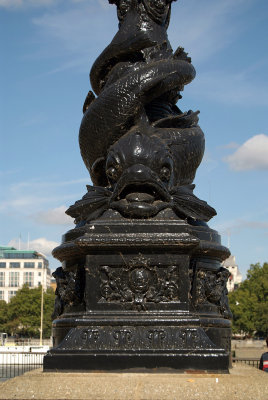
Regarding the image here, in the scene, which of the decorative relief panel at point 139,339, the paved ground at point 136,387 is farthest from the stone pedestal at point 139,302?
the paved ground at point 136,387

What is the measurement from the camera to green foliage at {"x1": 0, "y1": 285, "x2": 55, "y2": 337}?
82.1 metres

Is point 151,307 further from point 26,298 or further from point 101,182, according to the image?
point 26,298

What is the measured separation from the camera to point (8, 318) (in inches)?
3403

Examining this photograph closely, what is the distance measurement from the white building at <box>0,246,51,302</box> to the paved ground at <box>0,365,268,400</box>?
402 feet

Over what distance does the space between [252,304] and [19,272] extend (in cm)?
7066

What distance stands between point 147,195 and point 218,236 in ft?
3.13

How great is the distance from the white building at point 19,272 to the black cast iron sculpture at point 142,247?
397ft

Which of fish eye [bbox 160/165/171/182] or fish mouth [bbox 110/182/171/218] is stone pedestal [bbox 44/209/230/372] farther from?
fish eye [bbox 160/165/171/182]

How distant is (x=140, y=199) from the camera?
19.9ft

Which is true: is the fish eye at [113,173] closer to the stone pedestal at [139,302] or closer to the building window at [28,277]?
the stone pedestal at [139,302]

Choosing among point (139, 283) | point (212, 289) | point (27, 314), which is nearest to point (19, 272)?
point (27, 314)

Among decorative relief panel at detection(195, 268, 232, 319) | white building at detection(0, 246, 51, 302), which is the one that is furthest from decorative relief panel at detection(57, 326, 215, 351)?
white building at detection(0, 246, 51, 302)

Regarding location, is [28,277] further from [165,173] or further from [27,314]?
[165,173]

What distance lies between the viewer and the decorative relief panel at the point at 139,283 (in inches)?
226
